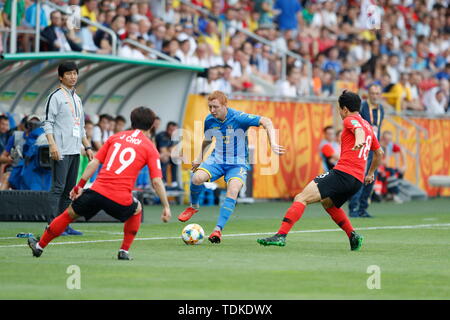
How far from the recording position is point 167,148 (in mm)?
23484

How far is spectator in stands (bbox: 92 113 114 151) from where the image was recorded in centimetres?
2186

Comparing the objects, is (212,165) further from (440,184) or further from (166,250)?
(440,184)

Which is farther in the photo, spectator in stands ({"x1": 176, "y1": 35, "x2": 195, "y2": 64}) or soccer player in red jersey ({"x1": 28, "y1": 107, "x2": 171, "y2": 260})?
spectator in stands ({"x1": 176, "y1": 35, "x2": 195, "y2": 64})

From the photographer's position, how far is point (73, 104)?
14.2m

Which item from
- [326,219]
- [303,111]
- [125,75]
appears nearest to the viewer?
[326,219]

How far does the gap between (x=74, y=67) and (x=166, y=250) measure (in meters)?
3.10

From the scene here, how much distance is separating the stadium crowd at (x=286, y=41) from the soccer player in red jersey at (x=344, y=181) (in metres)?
9.80

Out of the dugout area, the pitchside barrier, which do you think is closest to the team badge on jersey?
the pitchside barrier

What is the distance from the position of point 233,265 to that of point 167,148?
13014mm

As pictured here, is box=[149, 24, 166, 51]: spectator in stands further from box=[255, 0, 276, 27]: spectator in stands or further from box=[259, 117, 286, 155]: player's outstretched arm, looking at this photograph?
box=[259, 117, 286, 155]: player's outstretched arm

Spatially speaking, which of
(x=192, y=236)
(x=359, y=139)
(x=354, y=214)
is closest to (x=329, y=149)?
(x=354, y=214)

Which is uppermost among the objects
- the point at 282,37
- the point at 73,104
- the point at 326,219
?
the point at 282,37

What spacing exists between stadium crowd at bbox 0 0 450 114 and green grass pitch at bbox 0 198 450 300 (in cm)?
723
